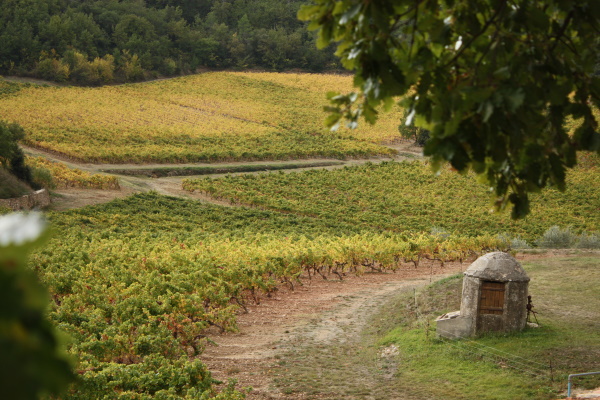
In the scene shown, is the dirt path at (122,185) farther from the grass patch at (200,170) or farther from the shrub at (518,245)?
the shrub at (518,245)

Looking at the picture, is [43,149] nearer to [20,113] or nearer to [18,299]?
[20,113]

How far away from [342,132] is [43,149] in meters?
34.9

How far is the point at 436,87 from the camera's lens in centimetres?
426

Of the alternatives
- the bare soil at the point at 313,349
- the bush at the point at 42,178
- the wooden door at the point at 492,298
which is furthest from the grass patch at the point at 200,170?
the wooden door at the point at 492,298

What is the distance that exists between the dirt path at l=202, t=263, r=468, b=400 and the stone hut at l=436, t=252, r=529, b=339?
1.60 m

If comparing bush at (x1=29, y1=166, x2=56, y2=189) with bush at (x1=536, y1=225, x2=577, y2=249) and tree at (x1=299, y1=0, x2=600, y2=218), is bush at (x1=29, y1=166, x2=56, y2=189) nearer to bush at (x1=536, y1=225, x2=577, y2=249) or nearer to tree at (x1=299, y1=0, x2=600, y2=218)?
bush at (x1=536, y1=225, x2=577, y2=249)

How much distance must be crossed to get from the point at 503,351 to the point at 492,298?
1.34 meters

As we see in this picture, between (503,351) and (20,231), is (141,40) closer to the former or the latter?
(503,351)

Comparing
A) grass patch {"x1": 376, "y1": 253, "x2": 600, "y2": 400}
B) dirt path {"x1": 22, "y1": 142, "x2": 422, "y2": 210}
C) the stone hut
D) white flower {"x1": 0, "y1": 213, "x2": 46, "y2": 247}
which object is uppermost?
white flower {"x1": 0, "y1": 213, "x2": 46, "y2": 247}

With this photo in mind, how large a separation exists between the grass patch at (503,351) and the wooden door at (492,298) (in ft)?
1.78

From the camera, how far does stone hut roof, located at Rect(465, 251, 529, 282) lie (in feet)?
41.6

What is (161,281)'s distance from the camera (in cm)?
1612

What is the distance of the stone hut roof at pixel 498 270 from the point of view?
1268 centimetres

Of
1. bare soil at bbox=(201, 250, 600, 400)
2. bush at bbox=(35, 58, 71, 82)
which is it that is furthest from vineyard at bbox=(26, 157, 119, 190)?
bush at bbox=(35, 58, 71, 82)
